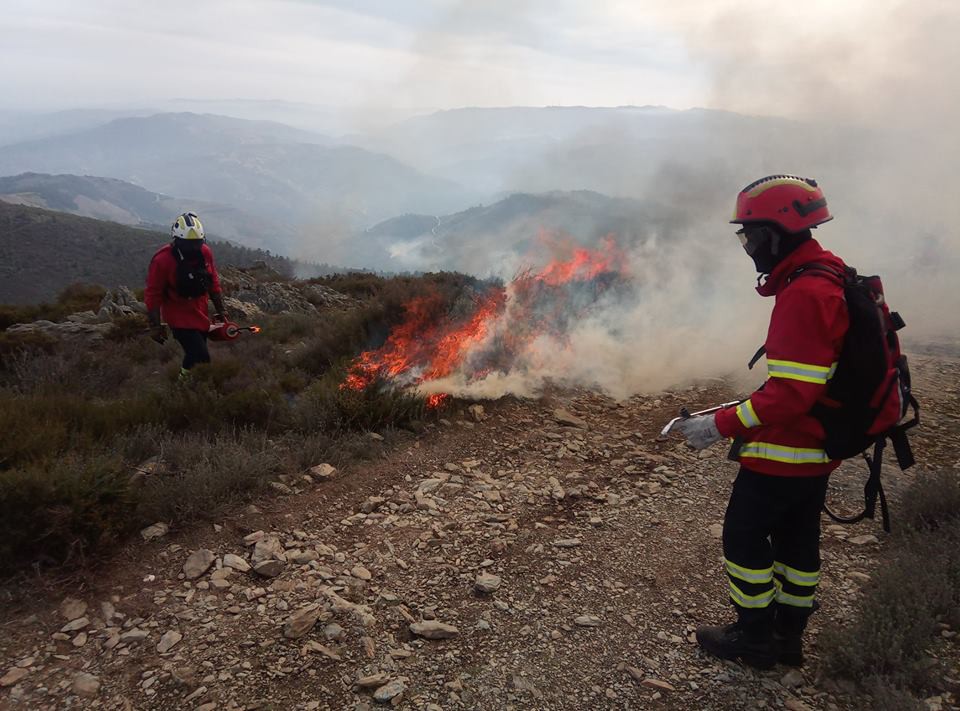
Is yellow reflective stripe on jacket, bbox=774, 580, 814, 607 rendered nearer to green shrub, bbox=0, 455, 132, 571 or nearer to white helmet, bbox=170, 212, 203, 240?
green shrub, bbox=0, 455, 132, 571

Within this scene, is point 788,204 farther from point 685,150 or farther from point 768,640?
point 685,150

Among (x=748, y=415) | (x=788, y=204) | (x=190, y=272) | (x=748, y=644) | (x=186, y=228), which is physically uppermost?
(x=788, y=204)

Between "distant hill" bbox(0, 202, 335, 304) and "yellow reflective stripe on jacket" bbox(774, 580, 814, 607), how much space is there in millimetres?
60446

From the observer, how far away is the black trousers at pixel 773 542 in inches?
108

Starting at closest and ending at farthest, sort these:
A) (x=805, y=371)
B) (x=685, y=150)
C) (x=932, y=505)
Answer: (x=805, y=371), (x=932, y=505), (x=685, y=150)

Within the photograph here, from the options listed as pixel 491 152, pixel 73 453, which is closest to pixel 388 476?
pixel 73 453

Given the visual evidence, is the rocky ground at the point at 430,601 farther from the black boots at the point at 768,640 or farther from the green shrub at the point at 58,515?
the green shrub at the point at 58,515

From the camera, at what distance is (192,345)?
6.90 m

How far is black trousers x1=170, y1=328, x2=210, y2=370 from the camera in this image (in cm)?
683

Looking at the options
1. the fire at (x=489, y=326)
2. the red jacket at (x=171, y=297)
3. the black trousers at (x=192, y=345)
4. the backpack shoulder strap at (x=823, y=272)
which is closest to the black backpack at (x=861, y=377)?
the backpack shoulder strap at (x=823, y=272)

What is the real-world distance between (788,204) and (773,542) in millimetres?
1842

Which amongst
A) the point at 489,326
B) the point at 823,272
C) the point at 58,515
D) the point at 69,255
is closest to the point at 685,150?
the point at 489,326

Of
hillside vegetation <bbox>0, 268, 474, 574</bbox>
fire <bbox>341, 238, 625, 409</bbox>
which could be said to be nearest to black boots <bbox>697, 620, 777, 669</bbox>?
hillside vegetation <bbox>0, 268, 474, 574</bbox>

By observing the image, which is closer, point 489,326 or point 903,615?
point 903,615
